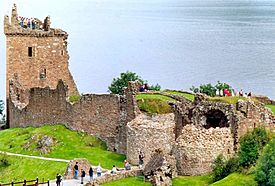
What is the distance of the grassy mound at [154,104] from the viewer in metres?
39.6

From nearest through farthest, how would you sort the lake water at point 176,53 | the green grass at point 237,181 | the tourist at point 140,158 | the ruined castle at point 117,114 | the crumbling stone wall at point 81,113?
the green grass at point 237,181 → the ruined castle at point 117,114 → the tourist at point 140,158 → the crumbling stone wall at point 81,113 → the lake water at point 176,53

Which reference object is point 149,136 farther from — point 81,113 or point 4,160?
point 4,160

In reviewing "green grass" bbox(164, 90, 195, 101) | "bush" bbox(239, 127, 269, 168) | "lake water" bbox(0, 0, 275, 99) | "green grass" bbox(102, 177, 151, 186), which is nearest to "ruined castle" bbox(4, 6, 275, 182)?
"green grass" bbox(164, 90, 195, 101)

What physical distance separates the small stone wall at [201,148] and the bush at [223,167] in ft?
3.43

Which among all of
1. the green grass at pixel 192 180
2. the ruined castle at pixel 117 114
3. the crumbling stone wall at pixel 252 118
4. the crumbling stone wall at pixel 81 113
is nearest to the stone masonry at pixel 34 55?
the ruined castle at pixel 117 114

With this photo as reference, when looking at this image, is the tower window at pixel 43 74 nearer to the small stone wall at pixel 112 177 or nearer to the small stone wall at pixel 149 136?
the small stone wall at pixel 149 136

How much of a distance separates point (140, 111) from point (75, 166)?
6618mm

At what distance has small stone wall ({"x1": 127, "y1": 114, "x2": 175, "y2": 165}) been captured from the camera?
1480 inches

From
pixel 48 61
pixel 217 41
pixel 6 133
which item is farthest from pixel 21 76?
pixel 217 41

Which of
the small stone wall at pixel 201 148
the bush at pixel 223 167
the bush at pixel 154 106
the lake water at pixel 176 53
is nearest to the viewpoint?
the bush at pixel 223 167

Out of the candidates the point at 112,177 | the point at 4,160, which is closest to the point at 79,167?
the point at 112,177

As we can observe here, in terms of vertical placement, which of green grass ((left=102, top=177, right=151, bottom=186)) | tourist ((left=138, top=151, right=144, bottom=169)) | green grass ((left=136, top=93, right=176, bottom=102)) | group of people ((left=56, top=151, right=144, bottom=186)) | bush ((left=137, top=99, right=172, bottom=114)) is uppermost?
green grass ((left=136, top=93, right=176, bottom=102))

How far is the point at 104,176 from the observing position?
34781 millimetres

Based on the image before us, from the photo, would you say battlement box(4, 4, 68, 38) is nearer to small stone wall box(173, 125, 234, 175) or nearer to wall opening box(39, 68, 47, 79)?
wall opening box(39, 68, 47, 79)
